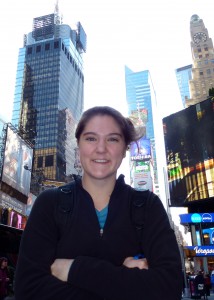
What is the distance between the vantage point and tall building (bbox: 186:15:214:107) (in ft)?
290

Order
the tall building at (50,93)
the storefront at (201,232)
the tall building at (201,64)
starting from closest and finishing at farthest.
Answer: the storefront at (201,232) → the tall building at (201,64) → the tall building at (50,93)

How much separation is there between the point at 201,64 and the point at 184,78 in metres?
100

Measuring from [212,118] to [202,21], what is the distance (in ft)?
276

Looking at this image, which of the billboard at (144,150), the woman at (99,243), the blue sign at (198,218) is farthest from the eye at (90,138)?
the billboard at (144,150)

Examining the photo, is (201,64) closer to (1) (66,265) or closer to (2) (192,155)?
(2) (192,155)

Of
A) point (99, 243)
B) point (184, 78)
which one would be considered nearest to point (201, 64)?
point (99, 243)

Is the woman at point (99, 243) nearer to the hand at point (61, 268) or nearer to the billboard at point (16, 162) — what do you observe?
the hand at point (61, 268)

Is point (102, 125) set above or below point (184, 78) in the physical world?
below

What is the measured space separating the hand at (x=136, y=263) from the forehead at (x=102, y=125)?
902 mm

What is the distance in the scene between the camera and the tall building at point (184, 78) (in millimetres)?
184875

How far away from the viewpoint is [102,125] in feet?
6.93

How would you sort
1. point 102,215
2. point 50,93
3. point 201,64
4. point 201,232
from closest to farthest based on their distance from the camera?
1. point 102,215
2. point 201,232
3. point 201,64
4. point 50,93

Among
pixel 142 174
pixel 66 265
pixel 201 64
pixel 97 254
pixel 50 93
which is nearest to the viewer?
pixel 66 265

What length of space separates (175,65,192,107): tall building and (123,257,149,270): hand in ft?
629
